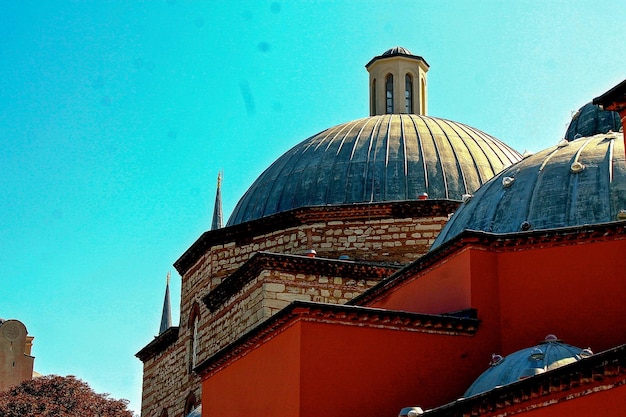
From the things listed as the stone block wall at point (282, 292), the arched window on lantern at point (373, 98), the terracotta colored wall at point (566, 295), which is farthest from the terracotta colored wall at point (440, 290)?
the arched window on lantern at point (373, 98)

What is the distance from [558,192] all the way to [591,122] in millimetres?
3808

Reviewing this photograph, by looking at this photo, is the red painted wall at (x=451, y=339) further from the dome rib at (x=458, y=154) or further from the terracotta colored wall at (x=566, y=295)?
the dome rib at (x=458, y=154)

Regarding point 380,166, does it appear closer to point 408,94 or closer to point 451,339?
point 408,94

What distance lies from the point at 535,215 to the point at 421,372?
9.52 ft

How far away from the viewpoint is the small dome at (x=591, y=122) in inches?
679

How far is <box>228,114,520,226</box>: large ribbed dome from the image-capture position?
20.3 metres

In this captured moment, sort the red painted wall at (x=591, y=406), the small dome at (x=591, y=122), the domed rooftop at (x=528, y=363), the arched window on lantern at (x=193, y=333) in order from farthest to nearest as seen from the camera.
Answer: the arched window on lantern at (x=193, y=333) → the small dome at (x=591, y=122) → the domed rooftop at (x=528, y=363) → the red painted wall at (x=591, y=406)

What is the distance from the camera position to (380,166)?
67.8 ft

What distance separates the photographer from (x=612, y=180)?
46.5ft

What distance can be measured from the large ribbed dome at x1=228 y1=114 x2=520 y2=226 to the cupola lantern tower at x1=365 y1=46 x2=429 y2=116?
1557 millimetres

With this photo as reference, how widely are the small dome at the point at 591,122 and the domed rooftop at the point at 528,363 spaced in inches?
241

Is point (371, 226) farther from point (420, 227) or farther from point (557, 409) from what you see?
point (557, 409)

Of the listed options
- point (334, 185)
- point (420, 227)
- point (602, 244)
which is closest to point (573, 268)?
point (602, 244)

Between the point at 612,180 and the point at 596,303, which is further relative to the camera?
the point at 612,180
